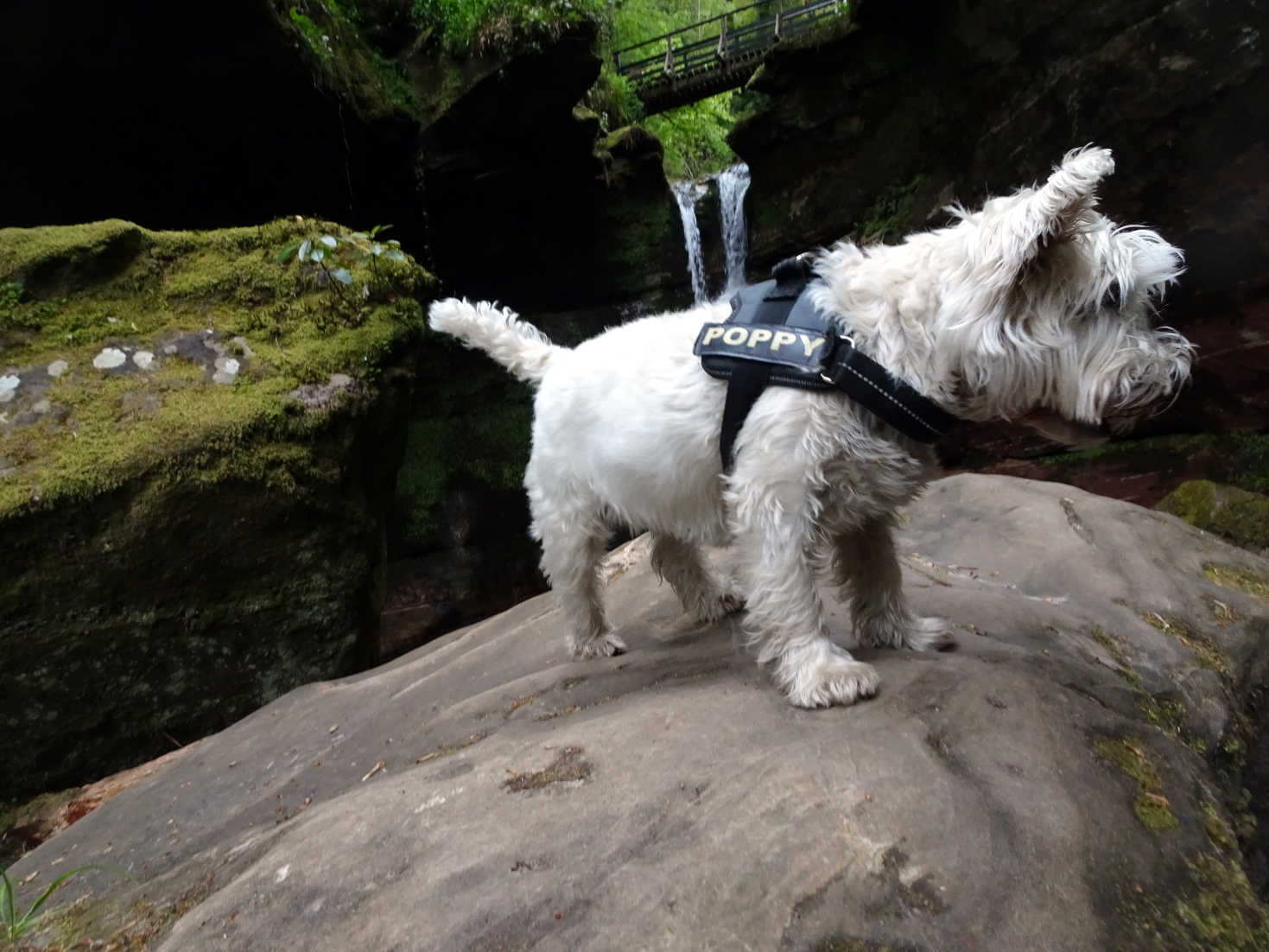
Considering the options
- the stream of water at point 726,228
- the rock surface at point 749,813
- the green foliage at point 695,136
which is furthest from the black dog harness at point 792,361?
the green foliage at point 695,136

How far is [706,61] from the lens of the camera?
20438 mm

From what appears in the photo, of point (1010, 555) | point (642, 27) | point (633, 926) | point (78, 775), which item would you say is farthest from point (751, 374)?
point (642, 27)

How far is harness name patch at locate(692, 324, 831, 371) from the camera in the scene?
9.30ft

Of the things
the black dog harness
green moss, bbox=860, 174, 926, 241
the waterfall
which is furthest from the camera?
the waterfall

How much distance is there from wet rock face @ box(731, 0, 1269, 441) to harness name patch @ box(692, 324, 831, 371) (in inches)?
331

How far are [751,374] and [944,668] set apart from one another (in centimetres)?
130

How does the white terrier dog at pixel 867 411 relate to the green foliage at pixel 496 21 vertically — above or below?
below

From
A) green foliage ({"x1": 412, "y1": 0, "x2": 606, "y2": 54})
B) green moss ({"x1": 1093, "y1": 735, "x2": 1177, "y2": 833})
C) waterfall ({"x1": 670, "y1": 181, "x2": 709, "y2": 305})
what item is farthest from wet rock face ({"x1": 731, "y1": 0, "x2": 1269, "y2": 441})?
green moss ({"x1": 1093, "y1": 735, "x2": 1177, "y2": 833})

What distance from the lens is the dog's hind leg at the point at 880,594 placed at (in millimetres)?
3400

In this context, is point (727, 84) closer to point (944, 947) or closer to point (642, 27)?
point (642, 27)

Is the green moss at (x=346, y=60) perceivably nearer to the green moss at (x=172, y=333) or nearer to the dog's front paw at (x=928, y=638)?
the green moss at (x=172, y=333)

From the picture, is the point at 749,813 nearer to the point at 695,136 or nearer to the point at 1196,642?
the point at 1196,642

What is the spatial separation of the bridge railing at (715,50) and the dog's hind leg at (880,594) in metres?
18.0

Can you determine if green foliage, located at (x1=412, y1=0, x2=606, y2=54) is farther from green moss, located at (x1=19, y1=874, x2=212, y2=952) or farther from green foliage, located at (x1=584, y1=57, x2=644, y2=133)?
green moss, located at (x1=19, y1=874, x2=212, y2=952)
